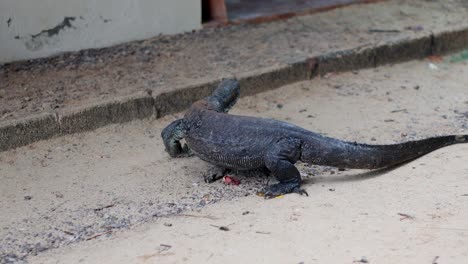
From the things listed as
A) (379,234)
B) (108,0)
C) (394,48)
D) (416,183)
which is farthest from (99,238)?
(394,48)

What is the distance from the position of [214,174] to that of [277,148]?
573 mm

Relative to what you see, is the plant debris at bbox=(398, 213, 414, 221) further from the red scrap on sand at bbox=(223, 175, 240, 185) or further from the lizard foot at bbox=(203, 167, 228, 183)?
the lizard foot at bbox=(203, 167, 228, 183)

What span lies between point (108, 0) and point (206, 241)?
143 inches

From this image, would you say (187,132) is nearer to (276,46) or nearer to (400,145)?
(400,145)

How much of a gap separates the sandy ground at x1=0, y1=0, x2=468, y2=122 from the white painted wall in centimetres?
11

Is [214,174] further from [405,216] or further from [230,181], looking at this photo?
[405,216]

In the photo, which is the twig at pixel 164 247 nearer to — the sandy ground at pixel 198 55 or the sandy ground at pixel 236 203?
the sandy ground at pixel 236 203

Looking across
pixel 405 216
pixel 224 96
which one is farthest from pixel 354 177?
pixel 224 96

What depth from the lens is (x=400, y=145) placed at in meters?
5.32

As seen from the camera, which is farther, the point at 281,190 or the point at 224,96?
the point at 224,96

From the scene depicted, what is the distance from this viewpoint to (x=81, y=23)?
729 centimetres

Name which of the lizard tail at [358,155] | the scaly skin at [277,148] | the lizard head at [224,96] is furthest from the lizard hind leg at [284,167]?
the lizard head at [224,96]

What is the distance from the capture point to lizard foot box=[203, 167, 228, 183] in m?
5.44

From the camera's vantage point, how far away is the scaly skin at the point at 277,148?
16.9ft
